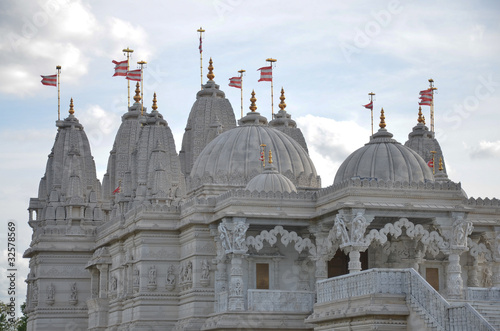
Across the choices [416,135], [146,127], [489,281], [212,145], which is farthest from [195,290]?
[416,135]

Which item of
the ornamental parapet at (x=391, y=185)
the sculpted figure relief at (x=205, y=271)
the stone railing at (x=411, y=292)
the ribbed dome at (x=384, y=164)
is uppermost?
the ribbed dome at (x=384, y=164)

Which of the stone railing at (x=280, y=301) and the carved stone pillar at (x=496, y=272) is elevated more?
the carved stone pillar at (x=496, y=272)

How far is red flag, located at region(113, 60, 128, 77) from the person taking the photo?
57750mm

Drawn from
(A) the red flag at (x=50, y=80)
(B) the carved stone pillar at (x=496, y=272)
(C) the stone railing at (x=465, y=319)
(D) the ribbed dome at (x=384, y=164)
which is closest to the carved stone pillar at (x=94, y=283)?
(A) the red flag at (x=50, y=80)

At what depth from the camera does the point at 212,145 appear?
46.9 meters

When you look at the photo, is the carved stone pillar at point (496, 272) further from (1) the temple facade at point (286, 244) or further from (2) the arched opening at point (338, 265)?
(2) the arched opening at point (338, 265)

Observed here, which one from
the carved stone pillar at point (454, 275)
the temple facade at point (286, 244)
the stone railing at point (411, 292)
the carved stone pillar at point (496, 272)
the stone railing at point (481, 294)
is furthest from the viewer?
the carved stone pillar at point (496, 272)

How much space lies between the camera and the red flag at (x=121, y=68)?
57.8 m

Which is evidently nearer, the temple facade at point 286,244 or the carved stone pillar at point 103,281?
the temple facade at point 286,244

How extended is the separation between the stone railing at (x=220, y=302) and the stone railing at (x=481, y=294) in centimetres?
935

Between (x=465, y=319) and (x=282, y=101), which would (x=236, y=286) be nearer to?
(x=465, y=319)

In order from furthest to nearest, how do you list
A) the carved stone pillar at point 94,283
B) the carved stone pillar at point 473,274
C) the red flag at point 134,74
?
the red flag at point 134,74 < the carved stone pillar at point 94,283 < the carved stone pillar at point 473,274

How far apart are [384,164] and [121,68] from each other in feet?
66.7

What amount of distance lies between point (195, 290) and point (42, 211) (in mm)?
20450
